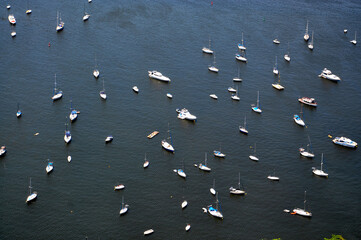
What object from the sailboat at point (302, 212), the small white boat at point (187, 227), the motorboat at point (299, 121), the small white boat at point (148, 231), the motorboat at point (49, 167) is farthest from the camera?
the motorboat at point (299, 121)

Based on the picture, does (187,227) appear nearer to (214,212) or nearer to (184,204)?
(184,204)

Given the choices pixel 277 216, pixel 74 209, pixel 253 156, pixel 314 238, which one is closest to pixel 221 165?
pixel 253 156

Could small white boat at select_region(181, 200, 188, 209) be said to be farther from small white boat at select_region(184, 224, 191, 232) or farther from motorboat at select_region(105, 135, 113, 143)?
motorboat at select_region(105, 135, 113, 143)

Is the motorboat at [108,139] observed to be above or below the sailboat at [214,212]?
above

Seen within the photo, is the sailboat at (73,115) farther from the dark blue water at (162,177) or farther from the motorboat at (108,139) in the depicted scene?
A: the motorboat at (108,139)

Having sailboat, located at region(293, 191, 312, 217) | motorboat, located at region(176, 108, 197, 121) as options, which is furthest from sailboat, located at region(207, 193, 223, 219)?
motorboat, located at region(176, 108, 197, 121)

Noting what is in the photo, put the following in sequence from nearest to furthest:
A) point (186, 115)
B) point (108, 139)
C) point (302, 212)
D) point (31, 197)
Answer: point (31, 197), point (302, 212), point (108, 139), point (186, 115)

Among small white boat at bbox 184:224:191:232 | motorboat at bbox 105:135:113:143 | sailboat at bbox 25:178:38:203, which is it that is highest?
motorboat at bbox 105:135:113:143

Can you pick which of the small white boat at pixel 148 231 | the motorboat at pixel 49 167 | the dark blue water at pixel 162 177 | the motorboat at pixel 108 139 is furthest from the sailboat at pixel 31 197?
the small white boat at pixel 148 231

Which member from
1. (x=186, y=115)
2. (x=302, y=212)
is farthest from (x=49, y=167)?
(x=302, y=212)

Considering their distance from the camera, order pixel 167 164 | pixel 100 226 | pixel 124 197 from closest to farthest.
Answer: pixel 100 226 → pixel 124 197 → pixel 167 164

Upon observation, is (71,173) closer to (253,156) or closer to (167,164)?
(167,164)
